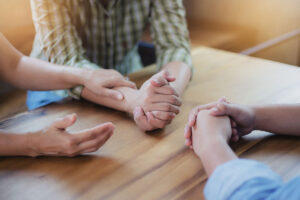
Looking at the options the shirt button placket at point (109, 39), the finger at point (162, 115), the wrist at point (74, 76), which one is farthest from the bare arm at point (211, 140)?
the shirt button placket at point (109, 39)

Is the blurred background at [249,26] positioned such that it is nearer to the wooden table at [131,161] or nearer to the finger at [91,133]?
the wooden table at [131,161]

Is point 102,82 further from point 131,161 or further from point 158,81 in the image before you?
point 131,161

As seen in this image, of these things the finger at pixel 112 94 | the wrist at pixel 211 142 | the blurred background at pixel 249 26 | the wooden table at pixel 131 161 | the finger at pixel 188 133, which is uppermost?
the wrist at pixel 211 142

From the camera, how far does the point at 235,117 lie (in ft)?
2.55

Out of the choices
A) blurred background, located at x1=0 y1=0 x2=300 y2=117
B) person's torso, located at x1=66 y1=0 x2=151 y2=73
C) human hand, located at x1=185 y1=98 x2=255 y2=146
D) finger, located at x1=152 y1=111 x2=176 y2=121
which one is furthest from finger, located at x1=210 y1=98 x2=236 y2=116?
blurred background, located at x1=0 y1=0 x2=300 y2=117

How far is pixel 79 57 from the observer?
1.17m

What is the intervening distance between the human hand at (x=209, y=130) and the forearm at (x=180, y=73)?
0.28 meters

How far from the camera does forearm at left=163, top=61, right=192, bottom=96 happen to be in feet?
3.48

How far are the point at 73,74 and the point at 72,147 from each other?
0.37m

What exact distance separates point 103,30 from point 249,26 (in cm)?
133

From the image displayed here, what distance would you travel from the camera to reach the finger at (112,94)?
0.96m

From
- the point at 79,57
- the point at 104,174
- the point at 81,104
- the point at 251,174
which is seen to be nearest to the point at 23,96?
the point at 79,57

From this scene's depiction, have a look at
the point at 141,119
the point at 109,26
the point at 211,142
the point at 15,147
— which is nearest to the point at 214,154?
the point at 211,142

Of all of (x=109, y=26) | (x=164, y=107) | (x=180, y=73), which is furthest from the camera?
(x=109, y=26)
